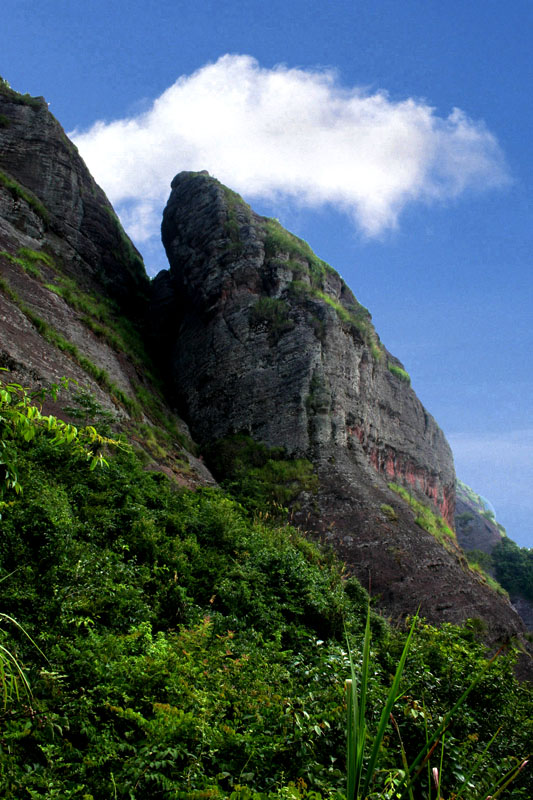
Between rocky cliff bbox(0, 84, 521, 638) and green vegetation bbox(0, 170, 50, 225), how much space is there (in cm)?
9

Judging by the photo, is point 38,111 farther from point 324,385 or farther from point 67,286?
point 324,385

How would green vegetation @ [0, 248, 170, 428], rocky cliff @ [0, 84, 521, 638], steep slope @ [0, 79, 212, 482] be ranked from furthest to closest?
rocky cliff @ [0, 84, 521, 638]
green vegetation @ [0, 248, 170, 428]
steep slope @ [0, 79, 212, 482]

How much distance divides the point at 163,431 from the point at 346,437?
7.42 meters

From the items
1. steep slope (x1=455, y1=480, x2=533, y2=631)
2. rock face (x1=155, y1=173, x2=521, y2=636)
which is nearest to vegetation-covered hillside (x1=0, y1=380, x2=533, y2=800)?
rock face (x1=155, y1=173, x2=521, y2=636)

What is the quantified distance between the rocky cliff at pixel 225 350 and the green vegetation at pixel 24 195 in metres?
0.09

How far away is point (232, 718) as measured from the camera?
506 centimetres

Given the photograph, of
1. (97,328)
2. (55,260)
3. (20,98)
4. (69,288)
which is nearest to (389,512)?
(97,328)

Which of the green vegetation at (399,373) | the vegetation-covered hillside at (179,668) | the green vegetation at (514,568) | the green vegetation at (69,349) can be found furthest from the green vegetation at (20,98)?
the green vegetation at (514,568)

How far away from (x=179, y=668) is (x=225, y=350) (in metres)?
19.8

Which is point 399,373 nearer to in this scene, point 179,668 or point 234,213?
point 234,213

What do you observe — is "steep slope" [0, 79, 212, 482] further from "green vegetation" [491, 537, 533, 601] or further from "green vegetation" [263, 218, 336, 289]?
"green vegetation" [491, 537, 533, 601]

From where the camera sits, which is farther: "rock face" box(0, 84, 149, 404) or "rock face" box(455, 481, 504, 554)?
"rock face" box(455, 481, 504, 554)

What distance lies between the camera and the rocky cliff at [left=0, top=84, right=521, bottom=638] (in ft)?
55.2

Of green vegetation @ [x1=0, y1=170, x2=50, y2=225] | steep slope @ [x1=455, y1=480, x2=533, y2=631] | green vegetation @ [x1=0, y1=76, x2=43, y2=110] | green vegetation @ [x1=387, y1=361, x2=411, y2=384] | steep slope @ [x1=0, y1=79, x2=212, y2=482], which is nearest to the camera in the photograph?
steep slope @ [x1=0, y1=79, x2=212, y2=482]
